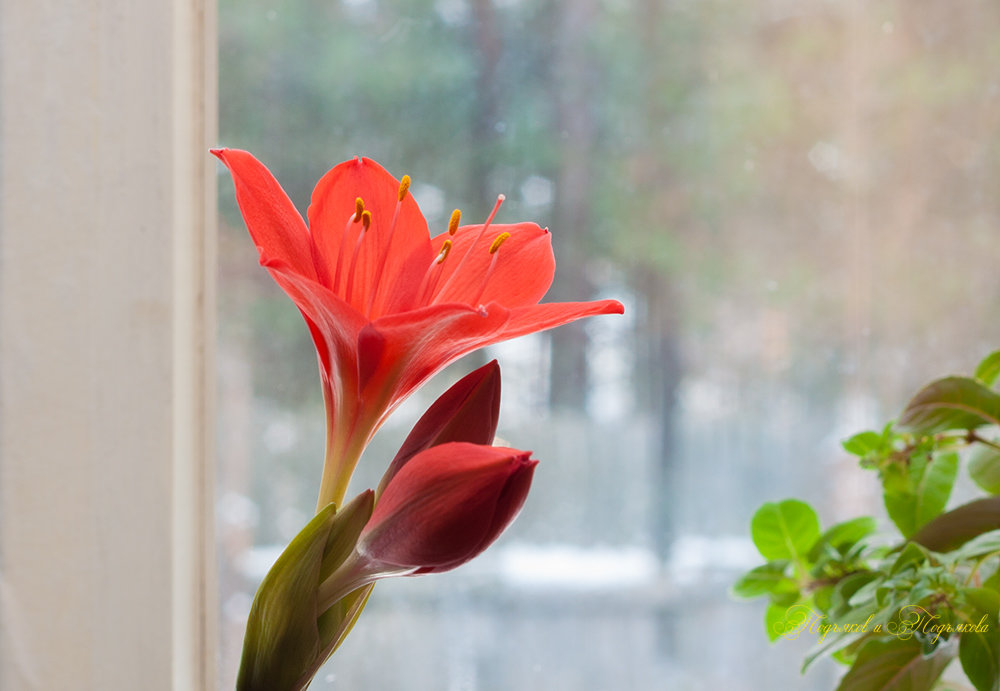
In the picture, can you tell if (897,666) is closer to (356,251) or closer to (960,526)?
(960,526)

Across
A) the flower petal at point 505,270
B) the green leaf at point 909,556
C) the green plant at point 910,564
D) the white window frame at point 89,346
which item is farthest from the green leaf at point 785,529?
the white window frame at point 89,346

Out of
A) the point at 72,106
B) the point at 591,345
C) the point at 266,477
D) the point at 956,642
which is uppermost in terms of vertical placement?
the point at 72,106

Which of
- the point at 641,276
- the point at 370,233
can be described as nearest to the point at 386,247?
the point at 370,233

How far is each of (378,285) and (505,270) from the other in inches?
2.6

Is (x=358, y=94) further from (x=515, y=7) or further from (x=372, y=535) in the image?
(x=372, y=535)

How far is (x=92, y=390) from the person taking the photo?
44 centimetres

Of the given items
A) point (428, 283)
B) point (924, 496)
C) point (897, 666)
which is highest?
point (428, 283)

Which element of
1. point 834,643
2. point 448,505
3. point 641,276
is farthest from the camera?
point 641,276

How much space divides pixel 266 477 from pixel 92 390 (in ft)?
0.59

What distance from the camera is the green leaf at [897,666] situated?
0.46 m

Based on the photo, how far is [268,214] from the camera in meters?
0.32

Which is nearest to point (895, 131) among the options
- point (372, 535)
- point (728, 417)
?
point (728, 417)

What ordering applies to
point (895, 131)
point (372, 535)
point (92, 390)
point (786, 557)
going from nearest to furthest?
point (372, 535) < point (92, 390) < point (786, 557) < point (895, 131)

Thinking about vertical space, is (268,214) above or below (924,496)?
above
